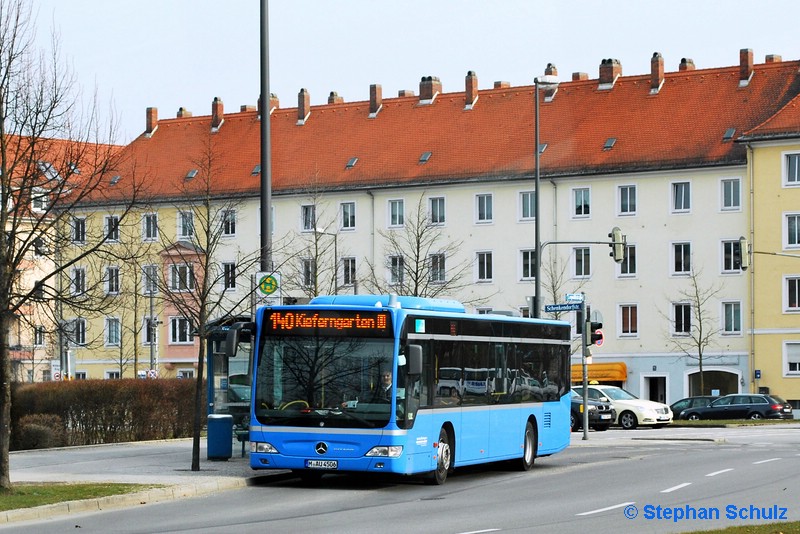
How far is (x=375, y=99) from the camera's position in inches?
3504

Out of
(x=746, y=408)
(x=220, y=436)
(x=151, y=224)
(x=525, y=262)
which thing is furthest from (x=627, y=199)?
(x=220, y=436)

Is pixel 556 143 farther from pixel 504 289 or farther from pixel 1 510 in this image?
pixel 1 510

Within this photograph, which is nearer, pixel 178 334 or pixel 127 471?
pixel 127 471

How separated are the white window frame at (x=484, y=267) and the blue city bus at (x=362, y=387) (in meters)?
56.4

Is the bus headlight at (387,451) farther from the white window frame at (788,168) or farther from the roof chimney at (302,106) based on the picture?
the roof chimney at (302,106)

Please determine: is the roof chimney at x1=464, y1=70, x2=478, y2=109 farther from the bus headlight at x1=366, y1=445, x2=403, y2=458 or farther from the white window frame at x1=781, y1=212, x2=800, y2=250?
the bus headlight at x1=366, y1=445, x2=403, y2=458

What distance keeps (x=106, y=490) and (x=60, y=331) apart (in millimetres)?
2454

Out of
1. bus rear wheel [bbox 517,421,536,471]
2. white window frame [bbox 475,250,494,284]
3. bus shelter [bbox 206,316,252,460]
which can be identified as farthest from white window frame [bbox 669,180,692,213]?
bus shelter [bbox 206,316,252,460]

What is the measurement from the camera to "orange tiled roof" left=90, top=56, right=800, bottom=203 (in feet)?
251

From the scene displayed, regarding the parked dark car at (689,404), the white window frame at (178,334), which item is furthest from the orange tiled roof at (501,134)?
the parked dark car at (689,404)

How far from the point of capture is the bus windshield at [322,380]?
881 inches

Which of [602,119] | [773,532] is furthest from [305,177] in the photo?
[773,532]

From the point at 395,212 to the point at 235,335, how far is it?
60.1 metres

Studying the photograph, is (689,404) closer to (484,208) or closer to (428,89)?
(484,208)
